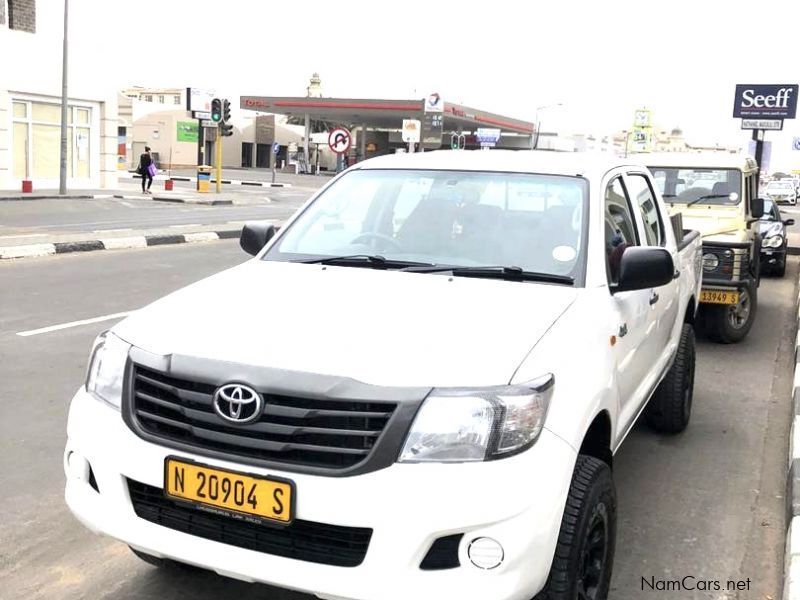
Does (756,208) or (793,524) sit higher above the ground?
(756,208)

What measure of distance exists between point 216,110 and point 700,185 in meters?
26.9

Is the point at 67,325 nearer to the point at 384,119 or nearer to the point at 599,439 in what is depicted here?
the point at 599,439

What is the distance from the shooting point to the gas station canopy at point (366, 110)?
5434 centimetres

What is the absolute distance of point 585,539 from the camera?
2.64 m

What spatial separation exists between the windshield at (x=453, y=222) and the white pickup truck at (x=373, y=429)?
0.41 feet

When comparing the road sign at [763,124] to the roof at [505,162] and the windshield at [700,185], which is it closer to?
the windshield at [700,185]

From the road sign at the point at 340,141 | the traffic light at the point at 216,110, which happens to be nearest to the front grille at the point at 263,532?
the road sign at the point at 340,141

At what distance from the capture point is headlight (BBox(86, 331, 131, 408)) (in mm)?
2748

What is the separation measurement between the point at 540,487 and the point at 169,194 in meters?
29.4

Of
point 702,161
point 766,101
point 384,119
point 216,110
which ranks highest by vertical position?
point 384,119

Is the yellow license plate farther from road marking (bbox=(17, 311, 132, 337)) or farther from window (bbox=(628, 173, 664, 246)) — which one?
road marking (bbox=(17, 311, 132, 337))


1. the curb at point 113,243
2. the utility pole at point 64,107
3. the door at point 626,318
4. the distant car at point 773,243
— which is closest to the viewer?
the door at point 626,318

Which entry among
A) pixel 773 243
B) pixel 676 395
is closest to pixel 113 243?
pixel 773 243

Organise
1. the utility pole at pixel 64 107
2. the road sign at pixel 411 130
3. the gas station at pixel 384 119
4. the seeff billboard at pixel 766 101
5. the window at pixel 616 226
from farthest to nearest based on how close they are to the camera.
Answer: the gas station at pixel 384 119 < the utility pole at pixel 64 107 < the road sign at pixel 411 130 < the seeff billboard at pixel 766 101 < the window at pixel 616 226
